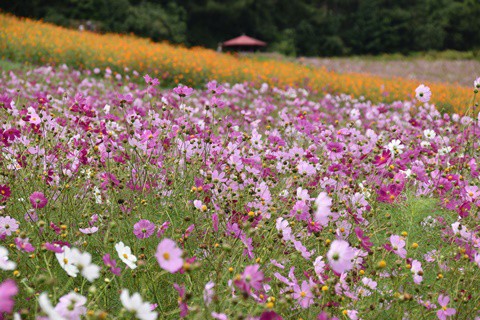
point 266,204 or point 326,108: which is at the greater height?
point 266,204

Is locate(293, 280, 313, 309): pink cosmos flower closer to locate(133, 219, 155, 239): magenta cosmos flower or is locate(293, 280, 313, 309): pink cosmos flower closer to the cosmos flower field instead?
the cosmos flower field

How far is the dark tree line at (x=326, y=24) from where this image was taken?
2569 centimetres

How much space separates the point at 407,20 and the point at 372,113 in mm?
27204

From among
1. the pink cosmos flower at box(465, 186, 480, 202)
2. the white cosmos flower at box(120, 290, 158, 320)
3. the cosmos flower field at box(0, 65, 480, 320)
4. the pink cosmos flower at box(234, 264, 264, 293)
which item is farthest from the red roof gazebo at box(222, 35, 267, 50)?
the white cosmos flower at box(120, 290, 158, 320)

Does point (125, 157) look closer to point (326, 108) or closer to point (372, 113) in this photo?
point (372, 113)

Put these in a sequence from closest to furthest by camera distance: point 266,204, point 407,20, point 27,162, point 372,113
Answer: point 266,204 → point 27,162 → point 372,113 → point 407,20

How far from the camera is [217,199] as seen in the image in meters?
2.02

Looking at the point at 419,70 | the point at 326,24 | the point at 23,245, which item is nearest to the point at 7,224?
the point at 23,245

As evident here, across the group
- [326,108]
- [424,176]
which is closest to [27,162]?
[424,176]

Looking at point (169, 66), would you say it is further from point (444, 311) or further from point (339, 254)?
point (339, 254)

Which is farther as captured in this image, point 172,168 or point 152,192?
point 172,168

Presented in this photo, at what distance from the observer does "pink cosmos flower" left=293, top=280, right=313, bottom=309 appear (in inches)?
56.7

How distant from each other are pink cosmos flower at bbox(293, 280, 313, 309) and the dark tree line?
21768mm

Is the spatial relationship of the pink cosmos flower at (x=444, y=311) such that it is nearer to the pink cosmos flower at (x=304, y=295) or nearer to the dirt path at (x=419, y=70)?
the pink cosmos flower at (x=304, y=295)
